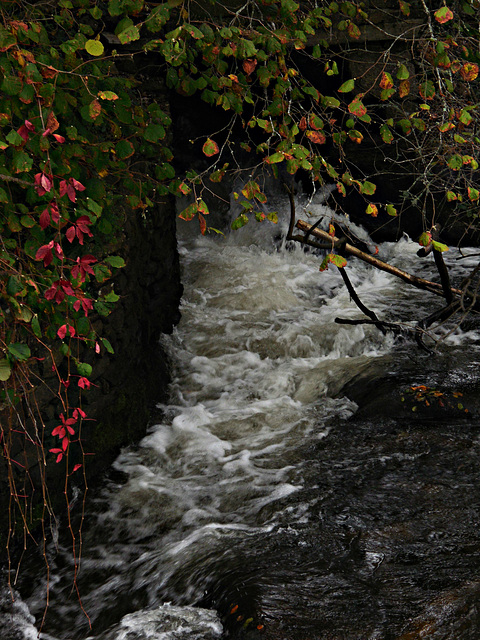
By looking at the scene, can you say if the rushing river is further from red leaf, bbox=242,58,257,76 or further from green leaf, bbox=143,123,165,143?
red leaf, bbox=242,58,257,76

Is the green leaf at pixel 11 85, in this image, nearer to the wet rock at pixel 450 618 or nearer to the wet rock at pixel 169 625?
the wet rock at pixel 169 625

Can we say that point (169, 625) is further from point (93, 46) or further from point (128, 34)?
point (128, 34)

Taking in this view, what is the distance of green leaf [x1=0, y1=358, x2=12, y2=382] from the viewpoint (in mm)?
2400

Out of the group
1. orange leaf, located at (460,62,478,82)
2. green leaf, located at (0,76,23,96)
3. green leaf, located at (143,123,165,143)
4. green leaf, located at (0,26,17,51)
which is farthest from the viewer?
orange leaf, located at (460,62,478,82)

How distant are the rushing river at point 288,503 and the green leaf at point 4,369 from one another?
3.53 feet

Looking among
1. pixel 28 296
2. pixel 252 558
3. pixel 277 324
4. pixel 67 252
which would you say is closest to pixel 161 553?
pixel 252 558

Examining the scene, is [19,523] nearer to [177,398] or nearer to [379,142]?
[177,398]

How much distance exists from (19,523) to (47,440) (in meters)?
0.43

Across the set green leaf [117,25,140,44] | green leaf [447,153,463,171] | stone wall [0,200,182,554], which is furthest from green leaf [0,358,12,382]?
green leaf [447,153,463,171]

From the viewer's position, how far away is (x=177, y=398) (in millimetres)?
4535

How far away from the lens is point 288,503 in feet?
10.1

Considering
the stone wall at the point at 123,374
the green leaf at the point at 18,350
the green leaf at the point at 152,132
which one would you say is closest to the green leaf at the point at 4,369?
the green leaf at the point at 18,350

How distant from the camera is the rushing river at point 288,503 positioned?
226 cm

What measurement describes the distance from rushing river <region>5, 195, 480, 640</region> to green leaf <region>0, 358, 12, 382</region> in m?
1.08
